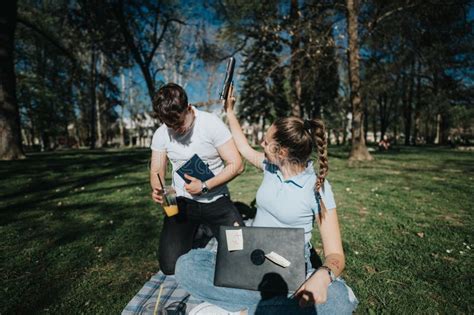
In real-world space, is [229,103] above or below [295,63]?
below

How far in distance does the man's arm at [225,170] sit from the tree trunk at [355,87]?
379 inches

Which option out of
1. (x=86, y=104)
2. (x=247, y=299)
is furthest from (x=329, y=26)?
(x=86, y=104)

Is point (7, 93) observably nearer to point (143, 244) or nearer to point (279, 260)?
point (143, 244)

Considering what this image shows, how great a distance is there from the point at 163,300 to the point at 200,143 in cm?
155

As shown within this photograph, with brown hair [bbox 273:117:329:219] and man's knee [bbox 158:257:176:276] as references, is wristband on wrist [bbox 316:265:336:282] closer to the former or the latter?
brown hair [bbox 273:117:329:219]

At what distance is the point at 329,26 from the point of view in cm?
1048

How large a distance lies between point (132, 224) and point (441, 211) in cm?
549

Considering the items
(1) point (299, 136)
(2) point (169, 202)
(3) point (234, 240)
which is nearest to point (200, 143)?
(2) point (169, 202)

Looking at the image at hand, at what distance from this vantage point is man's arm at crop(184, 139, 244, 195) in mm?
2838

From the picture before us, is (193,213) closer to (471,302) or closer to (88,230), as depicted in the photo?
(88,230)

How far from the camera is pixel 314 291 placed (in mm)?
1679

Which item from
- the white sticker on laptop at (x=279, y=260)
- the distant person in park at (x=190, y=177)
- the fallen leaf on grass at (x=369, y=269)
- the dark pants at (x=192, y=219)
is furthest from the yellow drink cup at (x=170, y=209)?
the fallen leaf on grass at (x=369, y=269)

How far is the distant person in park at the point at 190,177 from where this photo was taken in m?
2.84

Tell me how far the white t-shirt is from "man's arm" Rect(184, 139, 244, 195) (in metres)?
0.08
